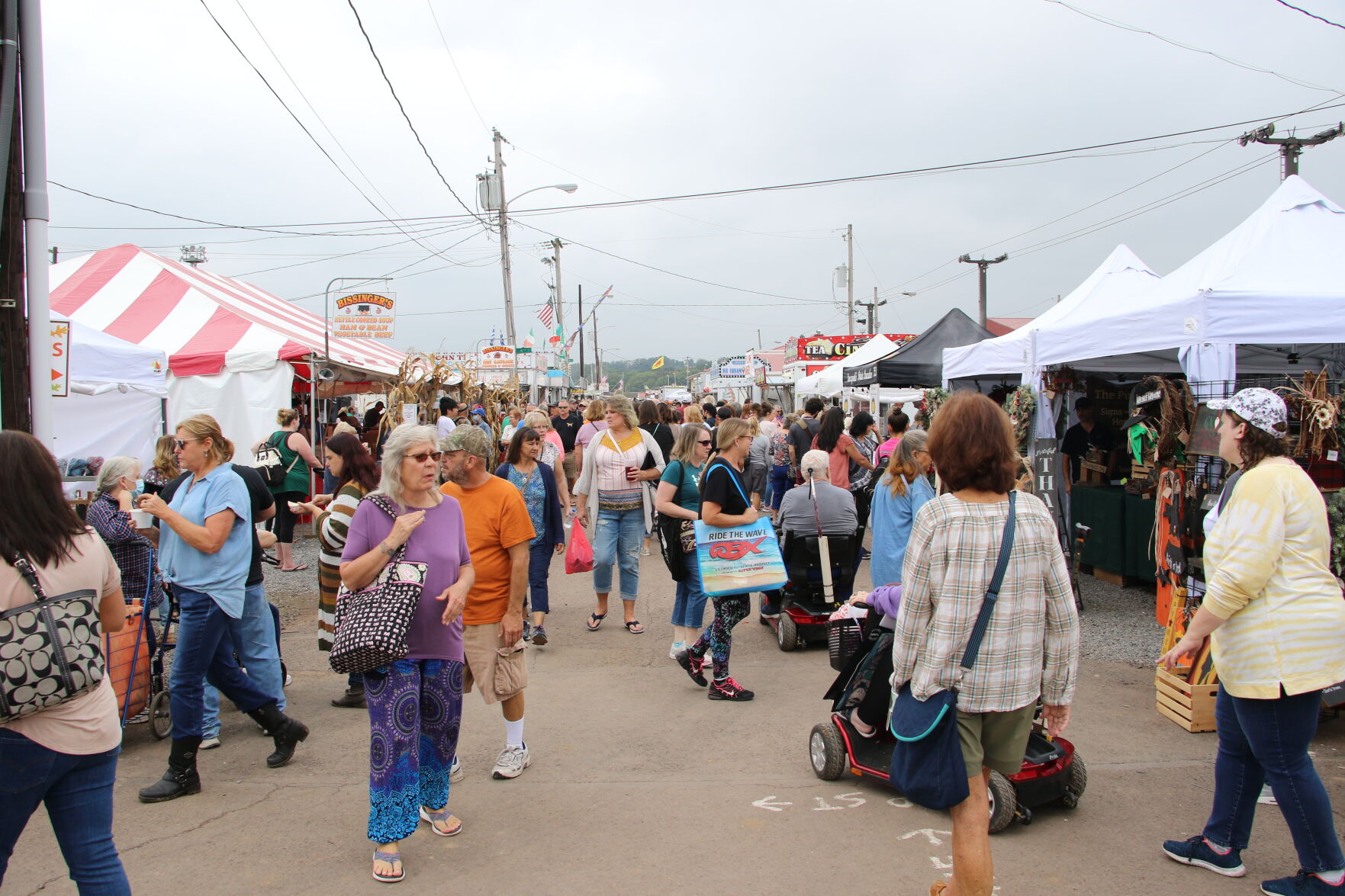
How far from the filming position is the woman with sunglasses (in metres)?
5.75

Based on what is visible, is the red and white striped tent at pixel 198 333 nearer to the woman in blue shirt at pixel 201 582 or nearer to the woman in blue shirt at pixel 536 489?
the woman in blue shirt at pixel 536 489

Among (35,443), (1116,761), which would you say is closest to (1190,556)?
(1116,761)

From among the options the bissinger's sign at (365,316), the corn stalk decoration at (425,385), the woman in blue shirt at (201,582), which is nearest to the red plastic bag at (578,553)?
the woman in blue shirt at (201,582)

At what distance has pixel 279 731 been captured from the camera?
4.53 meters

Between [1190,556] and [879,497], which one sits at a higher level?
[879,497]

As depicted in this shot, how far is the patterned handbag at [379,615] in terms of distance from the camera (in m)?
3.26

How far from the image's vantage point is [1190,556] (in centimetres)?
566

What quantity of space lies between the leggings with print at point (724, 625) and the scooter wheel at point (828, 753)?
4.17 feet

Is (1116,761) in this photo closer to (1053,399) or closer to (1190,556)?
(1190,556)

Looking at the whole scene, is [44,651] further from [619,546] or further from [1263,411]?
[619,546]

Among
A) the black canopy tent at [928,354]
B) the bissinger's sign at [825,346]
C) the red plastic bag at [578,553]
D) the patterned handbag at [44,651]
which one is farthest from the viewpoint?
the bissinger's sign at [825,346]

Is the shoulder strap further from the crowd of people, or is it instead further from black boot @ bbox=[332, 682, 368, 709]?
black boot @ bbox=[332, 682, 368, 709]

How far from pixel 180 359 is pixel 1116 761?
11.9m

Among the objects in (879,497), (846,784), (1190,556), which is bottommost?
(846,784)
